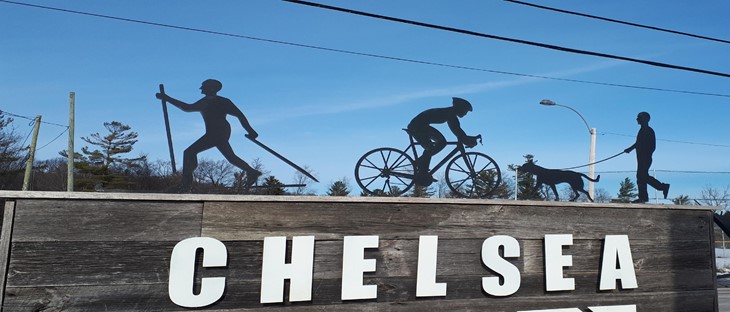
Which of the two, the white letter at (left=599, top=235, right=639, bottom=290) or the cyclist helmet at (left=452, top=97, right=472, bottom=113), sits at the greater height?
the cyclist helmet at (left=452, top=97, right=472, bottom=113)

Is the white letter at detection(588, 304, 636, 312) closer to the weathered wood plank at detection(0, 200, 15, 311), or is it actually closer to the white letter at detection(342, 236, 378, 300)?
the white letter at detection(342, 236, 378, 300)

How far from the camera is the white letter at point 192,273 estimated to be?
316 cm

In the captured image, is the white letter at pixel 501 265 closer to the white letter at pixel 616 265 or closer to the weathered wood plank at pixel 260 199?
the weathered wood plank at pixel 260 199

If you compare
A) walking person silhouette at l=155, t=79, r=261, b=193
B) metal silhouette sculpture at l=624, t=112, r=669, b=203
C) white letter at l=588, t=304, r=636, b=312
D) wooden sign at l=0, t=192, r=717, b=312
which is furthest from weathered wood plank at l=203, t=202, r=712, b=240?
metal silhouette sculpture at l=624, t=112, r=669, b=203

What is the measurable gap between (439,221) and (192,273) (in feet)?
4.72

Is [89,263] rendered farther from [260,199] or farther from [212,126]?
[212,126]

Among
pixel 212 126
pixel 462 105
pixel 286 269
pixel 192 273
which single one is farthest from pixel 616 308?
pixel 212 126

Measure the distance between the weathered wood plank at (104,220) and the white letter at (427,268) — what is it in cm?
127

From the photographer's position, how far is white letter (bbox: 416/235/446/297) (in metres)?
3.55

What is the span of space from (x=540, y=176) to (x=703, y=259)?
1.43m

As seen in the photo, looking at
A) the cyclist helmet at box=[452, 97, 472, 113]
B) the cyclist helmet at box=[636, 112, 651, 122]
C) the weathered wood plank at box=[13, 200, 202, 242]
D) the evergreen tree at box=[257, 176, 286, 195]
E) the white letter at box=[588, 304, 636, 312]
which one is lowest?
the white letter at box=[588, 304, 636, 312]

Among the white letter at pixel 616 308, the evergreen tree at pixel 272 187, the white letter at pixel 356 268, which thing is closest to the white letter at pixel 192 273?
the white letter at pixel 356 268

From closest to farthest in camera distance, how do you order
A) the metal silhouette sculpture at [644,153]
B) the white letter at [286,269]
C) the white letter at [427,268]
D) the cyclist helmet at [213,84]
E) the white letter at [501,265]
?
1. the white letter at [286,269]
2. the white letter at [427,268]
3. the white letter at [501,265]
4. the cyclist helmet at [213,84]
5. the metal silhouette sculpture at [644,153]

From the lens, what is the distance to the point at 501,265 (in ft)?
12.3
